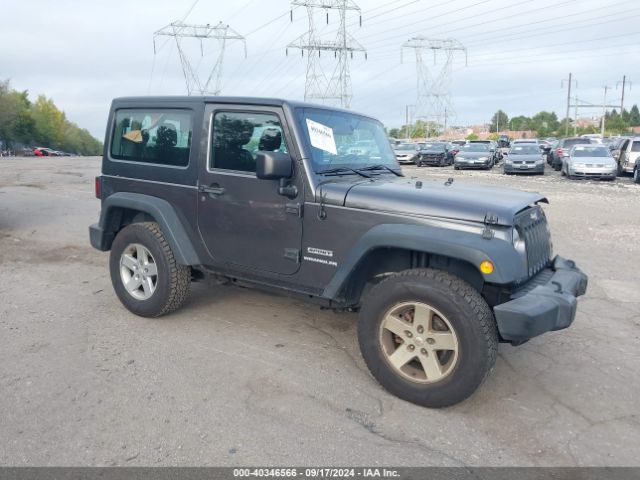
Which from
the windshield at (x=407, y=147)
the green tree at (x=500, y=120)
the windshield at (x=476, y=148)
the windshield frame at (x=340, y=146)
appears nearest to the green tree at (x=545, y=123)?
the green tree at (x=500, y=120)

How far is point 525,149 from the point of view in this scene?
25109mm

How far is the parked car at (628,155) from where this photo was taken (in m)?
22.0

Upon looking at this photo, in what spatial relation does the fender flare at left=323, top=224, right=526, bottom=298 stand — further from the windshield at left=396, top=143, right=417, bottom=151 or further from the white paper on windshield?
the windshield at left=396, top=143, right=417, bottom=151

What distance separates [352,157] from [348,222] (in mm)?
895

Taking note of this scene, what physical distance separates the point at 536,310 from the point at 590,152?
21.7 metres

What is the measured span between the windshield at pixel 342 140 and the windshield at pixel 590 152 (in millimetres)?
19666

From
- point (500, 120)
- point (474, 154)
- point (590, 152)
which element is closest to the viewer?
point (590, 152)

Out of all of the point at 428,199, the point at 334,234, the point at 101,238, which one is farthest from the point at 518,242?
the point at 101,238

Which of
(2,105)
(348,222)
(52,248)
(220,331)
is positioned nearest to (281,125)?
(348,222)

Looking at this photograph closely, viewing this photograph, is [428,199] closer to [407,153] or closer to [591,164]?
[591,164]

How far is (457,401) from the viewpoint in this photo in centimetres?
342

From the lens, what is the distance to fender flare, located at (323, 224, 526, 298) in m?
3.28

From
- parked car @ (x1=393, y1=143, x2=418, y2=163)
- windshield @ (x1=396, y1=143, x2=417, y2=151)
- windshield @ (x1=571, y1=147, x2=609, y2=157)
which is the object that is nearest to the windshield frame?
windshield @ (x1=571, y1=147, x2=609, y2=157)

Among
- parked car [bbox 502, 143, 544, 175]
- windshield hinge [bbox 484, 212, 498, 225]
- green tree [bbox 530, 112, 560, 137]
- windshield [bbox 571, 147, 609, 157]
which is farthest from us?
green tree [bbox 530, 112, 560, 137]
